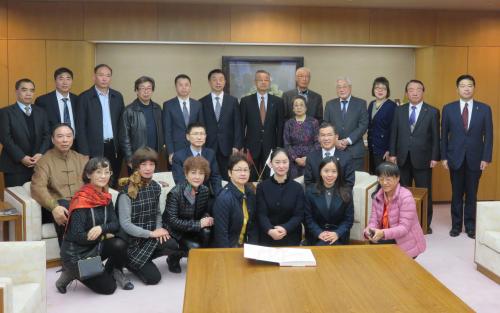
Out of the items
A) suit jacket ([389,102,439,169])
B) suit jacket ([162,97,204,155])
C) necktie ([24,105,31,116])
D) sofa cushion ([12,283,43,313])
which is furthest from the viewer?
suit jacket ([389,102,439,169])

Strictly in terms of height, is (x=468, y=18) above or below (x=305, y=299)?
above

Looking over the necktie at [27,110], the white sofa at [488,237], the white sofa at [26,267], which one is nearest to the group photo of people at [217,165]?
the necktie at [27,110]

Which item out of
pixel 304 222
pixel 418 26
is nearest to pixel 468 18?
pixel 418 26

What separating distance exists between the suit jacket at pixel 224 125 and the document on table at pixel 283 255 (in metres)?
3.19

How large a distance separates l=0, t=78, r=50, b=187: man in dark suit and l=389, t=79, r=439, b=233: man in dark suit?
375 cm

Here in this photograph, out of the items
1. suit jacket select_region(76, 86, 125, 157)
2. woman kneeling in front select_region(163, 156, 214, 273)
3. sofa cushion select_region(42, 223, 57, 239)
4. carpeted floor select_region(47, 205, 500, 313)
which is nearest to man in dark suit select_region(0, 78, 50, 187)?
suit jacket select_region(76, 86, 125, 157)

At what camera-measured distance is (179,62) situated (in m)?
8.09

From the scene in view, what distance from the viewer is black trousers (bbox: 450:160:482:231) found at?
256 inches

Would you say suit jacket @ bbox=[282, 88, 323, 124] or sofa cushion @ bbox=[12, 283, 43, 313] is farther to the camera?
suit jacket @ bbox=[282, 88, 323, 124]

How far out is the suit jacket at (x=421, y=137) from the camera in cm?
661

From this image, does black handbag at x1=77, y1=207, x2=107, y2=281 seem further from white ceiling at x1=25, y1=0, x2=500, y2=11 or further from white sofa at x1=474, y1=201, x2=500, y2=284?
white ceiling at x1=25, y1=0, x2=500, y2=11

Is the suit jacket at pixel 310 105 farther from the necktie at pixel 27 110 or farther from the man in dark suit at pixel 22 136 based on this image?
the necktie at pixel 27 110

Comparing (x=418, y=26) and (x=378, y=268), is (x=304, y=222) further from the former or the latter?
(x=418, y=26)

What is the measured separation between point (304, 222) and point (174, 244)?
3.57ft
